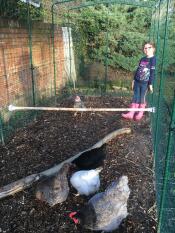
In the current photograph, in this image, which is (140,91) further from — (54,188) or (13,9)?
(13,9)

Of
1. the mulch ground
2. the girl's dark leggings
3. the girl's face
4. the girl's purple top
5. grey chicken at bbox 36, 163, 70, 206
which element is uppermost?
the girl's face

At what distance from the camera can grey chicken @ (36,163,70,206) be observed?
10.9ft

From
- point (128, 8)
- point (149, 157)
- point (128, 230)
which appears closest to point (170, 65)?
point (149, 157)

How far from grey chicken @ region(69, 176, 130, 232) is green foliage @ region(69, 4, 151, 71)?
27.1ft

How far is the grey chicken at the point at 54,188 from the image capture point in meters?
3.32

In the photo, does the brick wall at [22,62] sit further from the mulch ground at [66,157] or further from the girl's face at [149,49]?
the girl's face at [149,49]

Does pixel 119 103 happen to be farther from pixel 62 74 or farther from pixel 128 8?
pixel 128 8

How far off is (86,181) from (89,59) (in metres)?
8.03

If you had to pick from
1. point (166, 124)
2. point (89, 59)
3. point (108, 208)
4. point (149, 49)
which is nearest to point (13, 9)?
point (149, 49)

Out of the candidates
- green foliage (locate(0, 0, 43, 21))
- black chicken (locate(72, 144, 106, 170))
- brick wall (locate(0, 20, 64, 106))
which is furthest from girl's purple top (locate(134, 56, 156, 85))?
green foliage (locate(0, 0, 43, 21))

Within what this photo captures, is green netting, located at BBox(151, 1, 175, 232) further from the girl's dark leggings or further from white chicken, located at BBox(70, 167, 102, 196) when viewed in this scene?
the girl's dark leggings

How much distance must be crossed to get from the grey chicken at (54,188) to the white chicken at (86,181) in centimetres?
16

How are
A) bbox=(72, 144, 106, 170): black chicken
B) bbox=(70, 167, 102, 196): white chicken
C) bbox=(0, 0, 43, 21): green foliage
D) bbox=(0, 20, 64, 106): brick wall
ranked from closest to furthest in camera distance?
bbox=(70, 167, 102, 196): white chicken, bbox=(72, 144, 106, 170): black chicken, bbox=(0, 20, 64, 106): brick wall, bbox=(0, 0, 43, 21): green foliage

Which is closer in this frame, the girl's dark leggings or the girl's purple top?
the girl's purple top
